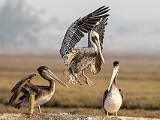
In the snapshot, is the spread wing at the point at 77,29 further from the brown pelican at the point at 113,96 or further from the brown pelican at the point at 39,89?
the brown pelican at the point at 113,96

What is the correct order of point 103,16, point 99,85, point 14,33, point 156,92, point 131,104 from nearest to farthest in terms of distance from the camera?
point 103,16 → point 131,104 → point 156,92 → point 99,85 → point 14,33

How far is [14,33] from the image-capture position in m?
194

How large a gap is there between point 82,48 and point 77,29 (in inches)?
16.3

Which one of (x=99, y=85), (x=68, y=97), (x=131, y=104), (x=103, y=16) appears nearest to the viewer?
(x=103, y=16)

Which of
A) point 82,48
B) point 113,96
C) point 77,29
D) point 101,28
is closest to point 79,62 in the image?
point 82,48

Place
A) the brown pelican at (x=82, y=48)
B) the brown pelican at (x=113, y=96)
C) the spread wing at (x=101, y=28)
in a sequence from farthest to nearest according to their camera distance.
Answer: the spread wing at (x=101, y=28)
the brown pelican at (x=113, y=96)
the brown pelican at (x=82, y=48)

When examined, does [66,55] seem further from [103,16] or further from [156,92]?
[156,92]

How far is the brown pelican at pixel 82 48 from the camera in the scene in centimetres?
1118

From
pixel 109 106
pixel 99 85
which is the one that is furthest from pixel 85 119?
pixel 99 85

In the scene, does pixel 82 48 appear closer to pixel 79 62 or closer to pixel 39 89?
pixel 79 62

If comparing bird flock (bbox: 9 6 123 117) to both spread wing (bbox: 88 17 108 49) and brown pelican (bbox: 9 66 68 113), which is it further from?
spread wing (bbox: 88 17 108 49)

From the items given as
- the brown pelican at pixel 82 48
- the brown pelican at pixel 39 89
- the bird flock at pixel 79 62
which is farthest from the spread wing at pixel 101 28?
the brown pelican at pixel 39 89

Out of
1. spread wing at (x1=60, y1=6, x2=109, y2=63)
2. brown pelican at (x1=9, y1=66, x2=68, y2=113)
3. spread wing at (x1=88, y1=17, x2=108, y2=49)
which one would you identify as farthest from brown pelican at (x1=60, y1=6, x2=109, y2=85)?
spread wing at (x1=88, y1=17, x2=108, y2=49)

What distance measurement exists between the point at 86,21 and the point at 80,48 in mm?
577
